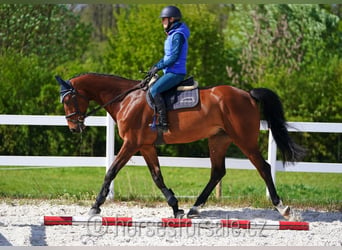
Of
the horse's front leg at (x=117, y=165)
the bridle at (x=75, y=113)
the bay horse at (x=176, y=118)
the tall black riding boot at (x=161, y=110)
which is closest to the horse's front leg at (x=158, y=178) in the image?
the bay horse at (x=176, y=118)

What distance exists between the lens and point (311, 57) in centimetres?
1886

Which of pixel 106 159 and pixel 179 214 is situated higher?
pixel 106 159

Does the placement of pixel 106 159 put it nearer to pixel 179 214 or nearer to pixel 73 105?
pixel 73 105

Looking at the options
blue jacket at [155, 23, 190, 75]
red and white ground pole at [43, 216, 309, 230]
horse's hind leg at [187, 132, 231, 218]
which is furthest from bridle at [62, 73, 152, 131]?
red and white ground pole at [43, 216, 309, 230]

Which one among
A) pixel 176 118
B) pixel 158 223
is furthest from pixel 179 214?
pixel 176 118

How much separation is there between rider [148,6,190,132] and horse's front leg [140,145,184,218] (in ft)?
1.46

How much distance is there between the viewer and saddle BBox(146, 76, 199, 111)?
7.86 metres

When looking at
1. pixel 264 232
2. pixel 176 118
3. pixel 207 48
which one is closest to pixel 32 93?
pixel 207 48

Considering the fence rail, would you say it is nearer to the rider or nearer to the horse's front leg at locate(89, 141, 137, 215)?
the horse's front leg at locate(89, 141, 137, 215)

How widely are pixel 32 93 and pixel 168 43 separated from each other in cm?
832

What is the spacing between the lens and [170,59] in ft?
24.8

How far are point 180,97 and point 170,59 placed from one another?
0.55 meters

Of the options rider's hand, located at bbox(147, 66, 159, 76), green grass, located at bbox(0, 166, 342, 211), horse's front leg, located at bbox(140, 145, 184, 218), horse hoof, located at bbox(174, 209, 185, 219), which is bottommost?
green grass, located at bbox(0, 166, 342, 211)

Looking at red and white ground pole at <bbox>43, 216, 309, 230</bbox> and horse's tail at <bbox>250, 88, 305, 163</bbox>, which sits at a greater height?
horse's tail at <bbox>250, 88, 305, 163</bbox>
